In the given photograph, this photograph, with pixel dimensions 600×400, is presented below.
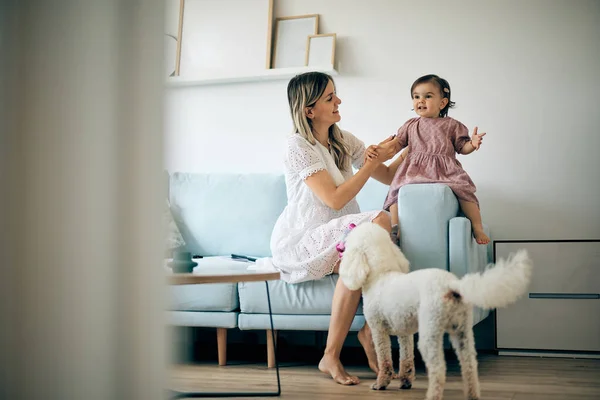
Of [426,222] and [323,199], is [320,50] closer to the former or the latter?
[323,199]

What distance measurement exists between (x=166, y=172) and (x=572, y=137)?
8.06 feet

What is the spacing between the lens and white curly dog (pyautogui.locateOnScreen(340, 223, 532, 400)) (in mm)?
1236

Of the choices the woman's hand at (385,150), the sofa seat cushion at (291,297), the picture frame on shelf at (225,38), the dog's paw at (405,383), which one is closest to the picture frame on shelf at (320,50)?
the picture frame on shelf at (225,38)

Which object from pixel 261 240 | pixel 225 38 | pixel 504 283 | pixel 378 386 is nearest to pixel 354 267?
pixel 378 386

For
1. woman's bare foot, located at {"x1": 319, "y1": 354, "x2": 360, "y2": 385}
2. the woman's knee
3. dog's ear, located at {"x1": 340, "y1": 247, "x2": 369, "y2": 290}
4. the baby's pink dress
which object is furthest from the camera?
the baby's pink dress

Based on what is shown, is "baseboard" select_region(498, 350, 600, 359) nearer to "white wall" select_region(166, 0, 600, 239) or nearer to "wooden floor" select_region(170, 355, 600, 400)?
"wooden floor" select_region(170, 355, 600, 400)

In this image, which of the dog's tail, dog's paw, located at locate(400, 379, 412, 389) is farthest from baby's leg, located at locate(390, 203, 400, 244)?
the dog's tail

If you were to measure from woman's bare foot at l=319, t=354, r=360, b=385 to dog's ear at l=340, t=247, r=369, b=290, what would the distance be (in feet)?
1.19

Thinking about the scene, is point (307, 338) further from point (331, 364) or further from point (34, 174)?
point (34, 174)

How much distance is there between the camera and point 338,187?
2045mm

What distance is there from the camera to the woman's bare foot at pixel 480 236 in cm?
199

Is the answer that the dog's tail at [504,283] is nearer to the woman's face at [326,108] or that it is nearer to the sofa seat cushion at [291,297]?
the sofa seat cushion at [291,297]

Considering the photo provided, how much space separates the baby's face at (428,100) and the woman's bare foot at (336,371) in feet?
3.21

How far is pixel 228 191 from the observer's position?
2744 mm
